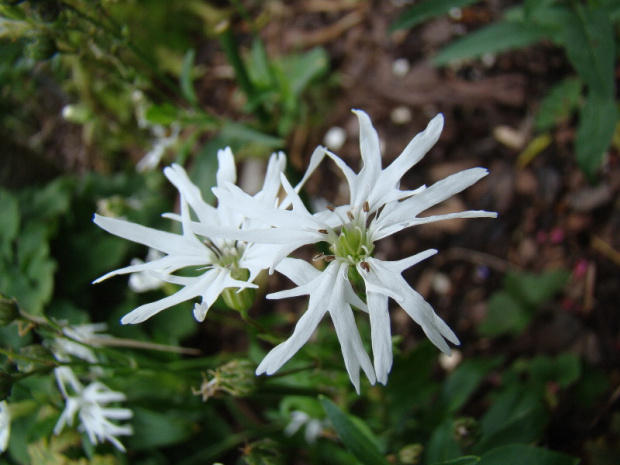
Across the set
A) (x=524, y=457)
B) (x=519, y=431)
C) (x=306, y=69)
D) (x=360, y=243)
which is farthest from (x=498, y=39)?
(x=524, y=457)

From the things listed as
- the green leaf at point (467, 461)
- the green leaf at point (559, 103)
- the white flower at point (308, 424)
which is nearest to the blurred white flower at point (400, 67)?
the green leaf at point (559, 103)

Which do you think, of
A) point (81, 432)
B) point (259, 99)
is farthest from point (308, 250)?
point (81, 432)

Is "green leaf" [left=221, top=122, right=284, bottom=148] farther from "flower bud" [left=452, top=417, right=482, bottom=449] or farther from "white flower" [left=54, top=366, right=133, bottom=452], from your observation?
"flower bud" [left=452, top=417, right=482, bottom=449]

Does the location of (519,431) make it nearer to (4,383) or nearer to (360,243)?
A: (360,243)

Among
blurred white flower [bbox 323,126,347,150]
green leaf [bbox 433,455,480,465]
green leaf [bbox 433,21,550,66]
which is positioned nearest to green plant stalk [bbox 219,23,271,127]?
green leaf [bbox 433,21,550,66]

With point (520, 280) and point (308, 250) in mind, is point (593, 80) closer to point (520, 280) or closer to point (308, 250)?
point (520, 280)
